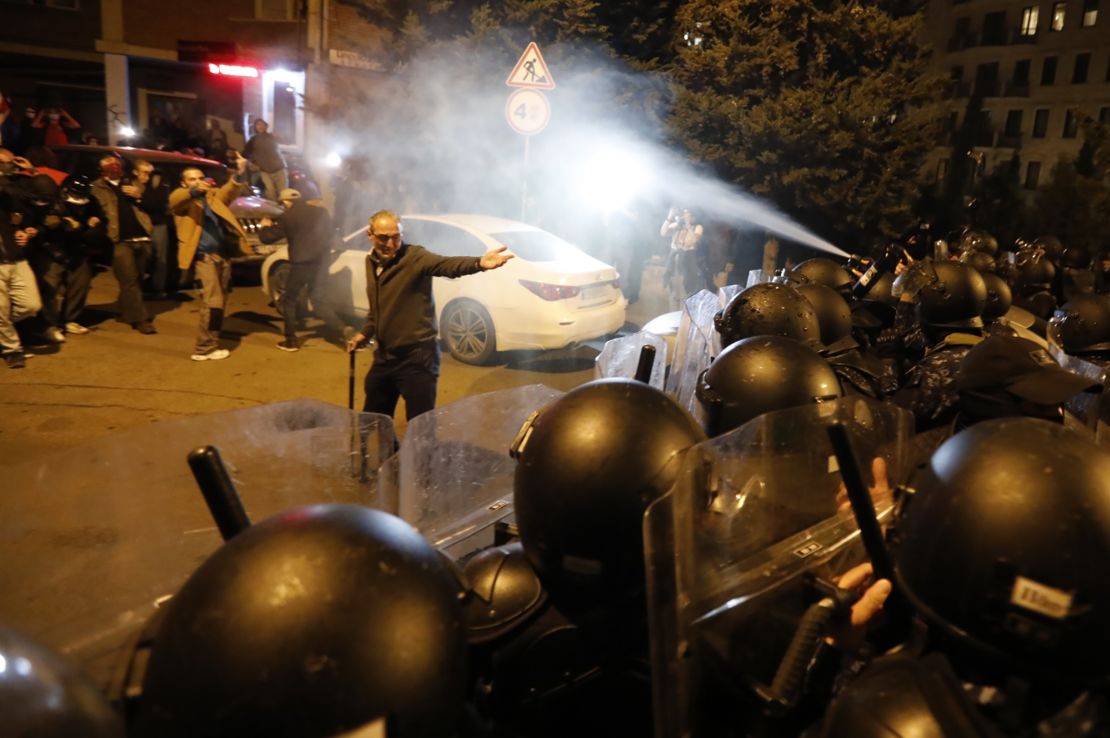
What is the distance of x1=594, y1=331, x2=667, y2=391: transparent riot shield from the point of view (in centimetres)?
489

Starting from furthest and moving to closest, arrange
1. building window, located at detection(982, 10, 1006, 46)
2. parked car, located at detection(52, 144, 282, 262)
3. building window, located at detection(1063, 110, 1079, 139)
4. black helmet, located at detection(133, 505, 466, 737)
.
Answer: building window, located at detection(982, 10, 1006, 46) → building window, located at detection(1063, 110, 1079, 139) → parked car, located at detection(52, 144, 282, 262) → black helmet, located at detection(133, 505, 466, 737)

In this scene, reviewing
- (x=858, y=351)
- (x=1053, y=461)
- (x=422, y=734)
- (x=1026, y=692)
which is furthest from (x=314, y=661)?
(x=858, y=351)

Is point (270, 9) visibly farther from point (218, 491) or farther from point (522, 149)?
point (218, 491)

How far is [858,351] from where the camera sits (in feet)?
16.4

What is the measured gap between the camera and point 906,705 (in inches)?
66.3

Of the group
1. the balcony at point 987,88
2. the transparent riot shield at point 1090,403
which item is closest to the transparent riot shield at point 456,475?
the transparent riot shield at point 1090,403

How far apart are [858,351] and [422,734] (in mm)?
4027

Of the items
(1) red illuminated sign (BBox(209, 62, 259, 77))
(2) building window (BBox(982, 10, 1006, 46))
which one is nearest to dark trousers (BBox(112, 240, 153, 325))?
(1) red illuminated sign (BBox(209, 62, 259, 77))

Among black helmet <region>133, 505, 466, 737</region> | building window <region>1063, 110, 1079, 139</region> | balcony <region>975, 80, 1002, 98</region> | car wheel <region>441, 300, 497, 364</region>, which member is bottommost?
car wheel <region>441, 300, 497, 364</region>

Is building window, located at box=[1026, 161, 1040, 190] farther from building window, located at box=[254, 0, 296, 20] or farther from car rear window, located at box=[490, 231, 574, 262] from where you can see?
car rear window, located at box=[490, 231, 574, 262]

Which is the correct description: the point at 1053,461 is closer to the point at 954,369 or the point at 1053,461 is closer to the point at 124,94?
the point at 954,369

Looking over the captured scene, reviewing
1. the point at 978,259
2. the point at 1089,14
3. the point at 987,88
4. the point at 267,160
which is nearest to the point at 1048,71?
the point at 1089,14

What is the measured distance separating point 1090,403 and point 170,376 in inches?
304

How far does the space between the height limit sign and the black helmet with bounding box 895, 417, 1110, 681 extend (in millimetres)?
8222
